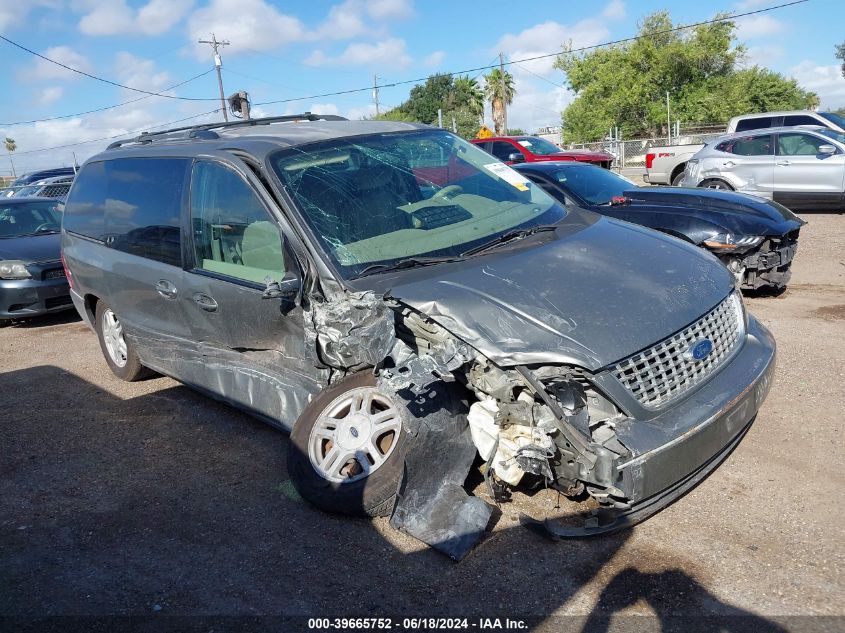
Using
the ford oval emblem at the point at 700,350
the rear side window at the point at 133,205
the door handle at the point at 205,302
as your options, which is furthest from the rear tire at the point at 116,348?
the ford oval emblem at the point at 700,350

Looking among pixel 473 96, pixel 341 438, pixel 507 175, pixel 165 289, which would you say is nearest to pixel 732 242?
pixel 507 175

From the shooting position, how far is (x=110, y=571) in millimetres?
3295

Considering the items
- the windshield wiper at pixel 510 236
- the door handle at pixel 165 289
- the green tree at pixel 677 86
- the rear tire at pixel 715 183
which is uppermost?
the green tree at pixel 677 86

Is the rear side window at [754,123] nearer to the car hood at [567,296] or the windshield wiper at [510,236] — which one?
the windshield wiper at [510,236]

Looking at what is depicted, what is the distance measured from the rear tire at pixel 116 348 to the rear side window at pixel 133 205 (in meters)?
0.71

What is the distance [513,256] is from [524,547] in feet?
4.74

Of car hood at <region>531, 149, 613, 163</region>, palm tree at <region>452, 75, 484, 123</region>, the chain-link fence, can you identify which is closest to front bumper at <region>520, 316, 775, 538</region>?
car hood at <region>531, 149, 613, 163</region>

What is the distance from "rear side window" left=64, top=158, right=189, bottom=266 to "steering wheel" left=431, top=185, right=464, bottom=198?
5.37ft

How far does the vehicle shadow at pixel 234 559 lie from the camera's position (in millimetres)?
2871

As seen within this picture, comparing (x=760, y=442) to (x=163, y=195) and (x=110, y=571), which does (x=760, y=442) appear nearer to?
(x=110, y=571)

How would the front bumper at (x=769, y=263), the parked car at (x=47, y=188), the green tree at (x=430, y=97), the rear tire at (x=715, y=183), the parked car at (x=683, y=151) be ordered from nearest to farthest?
1. the front bumper at (x=769, y=263)
2. the rear tire at (x=715, y=183)
3. the parked car at (x=683, y=151)
4. the parked car at (x=47, y=188)
5. the green tree at (x=430, y=97)

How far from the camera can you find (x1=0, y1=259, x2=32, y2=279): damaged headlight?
8.41 metres

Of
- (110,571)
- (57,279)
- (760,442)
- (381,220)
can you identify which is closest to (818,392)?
(760,442)

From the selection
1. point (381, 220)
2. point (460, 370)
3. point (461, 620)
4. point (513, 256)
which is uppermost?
point (381, 220)
